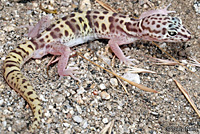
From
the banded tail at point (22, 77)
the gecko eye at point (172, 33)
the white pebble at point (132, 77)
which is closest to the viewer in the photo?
the banded tail at point (22, 77)

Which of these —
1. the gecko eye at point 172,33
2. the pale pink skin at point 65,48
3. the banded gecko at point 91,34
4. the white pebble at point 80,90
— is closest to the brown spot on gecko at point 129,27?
the banded gecko at point 91,34

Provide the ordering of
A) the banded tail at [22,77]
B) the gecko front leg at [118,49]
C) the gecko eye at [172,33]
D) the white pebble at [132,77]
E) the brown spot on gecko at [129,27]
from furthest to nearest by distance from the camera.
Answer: the brown spot on gecko at [129,27] → the gecko front leg at [118,49] → the gecko eye at [172,33] → the white pebble at [132,77] → the banded tail at [22,77]

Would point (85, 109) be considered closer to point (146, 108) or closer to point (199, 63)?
point (146, 108)

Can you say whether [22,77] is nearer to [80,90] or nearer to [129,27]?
[80,90]

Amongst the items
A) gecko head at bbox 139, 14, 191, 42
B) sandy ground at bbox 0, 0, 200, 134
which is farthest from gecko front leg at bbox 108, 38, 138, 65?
gecko head at bbox 139, 14, 191, 42

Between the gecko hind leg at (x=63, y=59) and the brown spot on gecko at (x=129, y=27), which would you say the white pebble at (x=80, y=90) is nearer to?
the gecko hind leg at (x=63, y=59)

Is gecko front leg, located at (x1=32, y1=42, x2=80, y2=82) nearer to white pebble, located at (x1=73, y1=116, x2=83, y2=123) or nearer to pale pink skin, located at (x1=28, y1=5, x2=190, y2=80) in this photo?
pale pink skin, located at (x1=28, y1=5, x2=190, y2=80)

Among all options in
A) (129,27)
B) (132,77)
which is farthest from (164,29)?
(132,77)
